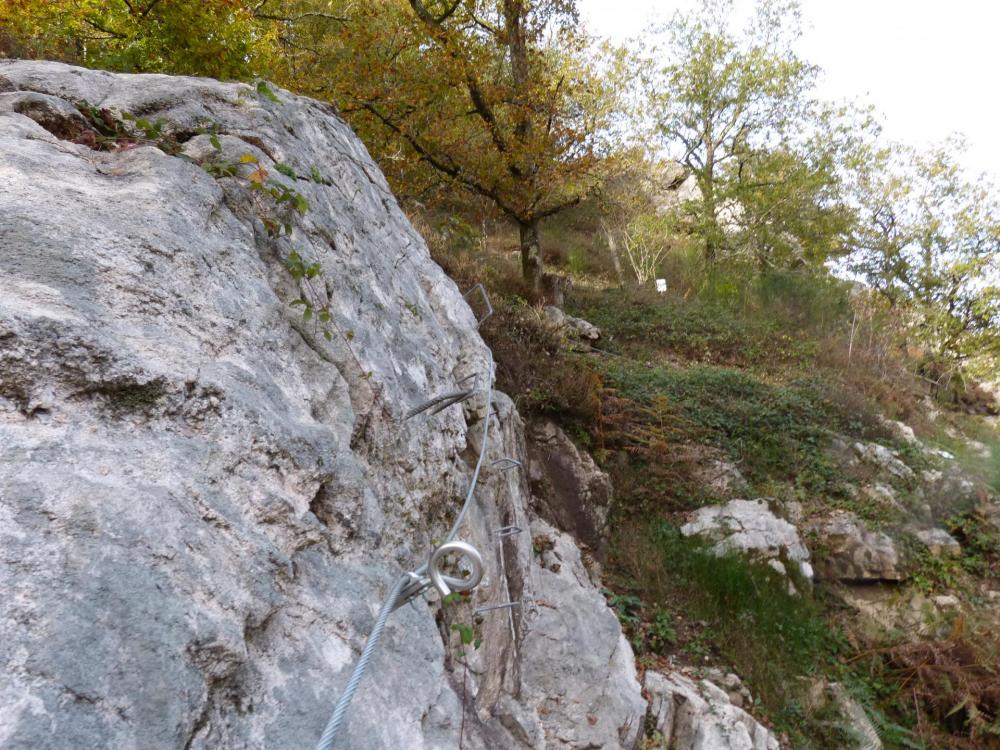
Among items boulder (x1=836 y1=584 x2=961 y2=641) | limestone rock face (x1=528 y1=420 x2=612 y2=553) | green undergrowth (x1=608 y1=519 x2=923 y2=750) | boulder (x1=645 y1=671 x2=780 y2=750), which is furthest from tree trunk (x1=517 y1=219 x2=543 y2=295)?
boulder (x1=645 y1=671 x2=780 y2=750)

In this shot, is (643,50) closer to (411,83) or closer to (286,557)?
(411,83)

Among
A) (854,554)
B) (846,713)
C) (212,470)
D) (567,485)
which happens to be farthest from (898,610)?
(212,470)

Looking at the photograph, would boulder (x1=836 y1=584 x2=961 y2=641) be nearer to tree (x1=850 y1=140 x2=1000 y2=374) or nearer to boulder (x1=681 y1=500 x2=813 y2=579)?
boulder (x1=681 y1=500 x2=813 y2=579)

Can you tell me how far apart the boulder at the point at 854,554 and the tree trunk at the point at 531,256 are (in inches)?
265

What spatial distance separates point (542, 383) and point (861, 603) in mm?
3983

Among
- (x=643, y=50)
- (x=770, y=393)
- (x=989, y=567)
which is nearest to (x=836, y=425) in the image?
(x=770, y=393)

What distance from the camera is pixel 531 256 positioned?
11.9 m

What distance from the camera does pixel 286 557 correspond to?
76.3 inches

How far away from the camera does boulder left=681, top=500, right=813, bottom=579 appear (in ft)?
20.2

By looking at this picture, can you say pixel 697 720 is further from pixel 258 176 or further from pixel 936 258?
pixel 936 258

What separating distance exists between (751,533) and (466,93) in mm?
8464

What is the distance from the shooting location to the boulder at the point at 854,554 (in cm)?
644

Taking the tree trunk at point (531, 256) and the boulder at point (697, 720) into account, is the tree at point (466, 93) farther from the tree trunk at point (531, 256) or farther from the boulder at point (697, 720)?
the boulder at point (697, 720)

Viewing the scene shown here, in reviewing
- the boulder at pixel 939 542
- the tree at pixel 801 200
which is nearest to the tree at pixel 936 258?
the tree at pixel 801 200
